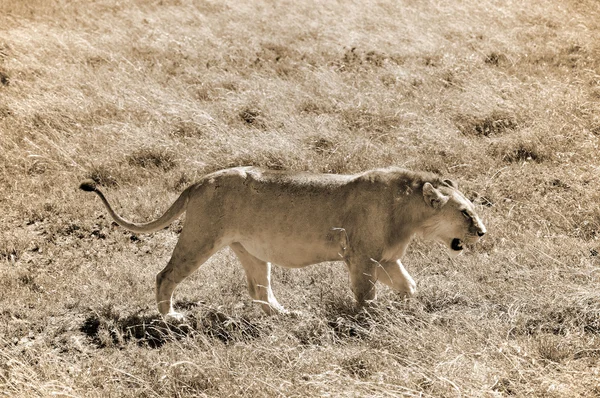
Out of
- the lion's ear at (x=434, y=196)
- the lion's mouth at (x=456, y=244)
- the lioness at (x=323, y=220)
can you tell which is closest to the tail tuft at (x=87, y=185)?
the lioness at (x=323, y=220)

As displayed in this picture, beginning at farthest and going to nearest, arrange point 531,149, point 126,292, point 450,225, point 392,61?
1. point 392,61
2. point 531,149
3. point 126,292
4. point 450,225

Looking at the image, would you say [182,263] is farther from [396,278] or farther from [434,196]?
[434,196]

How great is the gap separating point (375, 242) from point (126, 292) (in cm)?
276

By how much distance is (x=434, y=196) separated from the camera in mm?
6246

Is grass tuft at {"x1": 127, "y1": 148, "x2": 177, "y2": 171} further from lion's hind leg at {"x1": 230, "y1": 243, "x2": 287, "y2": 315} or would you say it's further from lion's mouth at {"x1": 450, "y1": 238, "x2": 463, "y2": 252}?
lion's mouth at {"x1": 450, "y1": 238, "x2": 463, "y2": 252}

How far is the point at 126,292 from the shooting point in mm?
7609

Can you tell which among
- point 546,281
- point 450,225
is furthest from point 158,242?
point 546,281

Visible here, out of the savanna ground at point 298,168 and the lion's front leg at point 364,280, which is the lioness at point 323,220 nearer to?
the lion's front leg at point 364,280

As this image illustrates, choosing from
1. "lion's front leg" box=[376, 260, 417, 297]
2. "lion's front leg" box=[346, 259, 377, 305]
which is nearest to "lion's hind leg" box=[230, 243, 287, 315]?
"lion's front leg" box=[346, 259, 377, 305]

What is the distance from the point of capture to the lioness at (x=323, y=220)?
636cm

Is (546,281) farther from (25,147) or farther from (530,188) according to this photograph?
(25,147)

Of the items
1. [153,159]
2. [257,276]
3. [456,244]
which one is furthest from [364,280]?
[153,159]

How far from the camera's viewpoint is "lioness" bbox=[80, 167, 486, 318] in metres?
6.36

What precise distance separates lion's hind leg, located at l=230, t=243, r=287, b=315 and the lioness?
12cm
